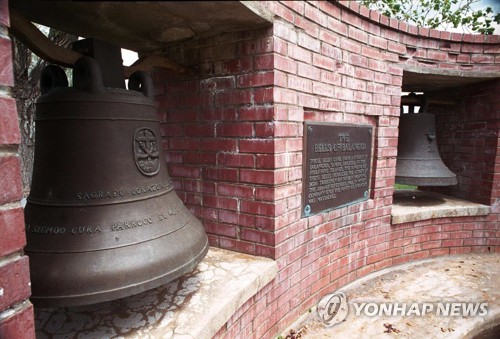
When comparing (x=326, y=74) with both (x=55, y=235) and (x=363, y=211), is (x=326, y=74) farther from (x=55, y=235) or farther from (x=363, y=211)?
(x=55, y=235)

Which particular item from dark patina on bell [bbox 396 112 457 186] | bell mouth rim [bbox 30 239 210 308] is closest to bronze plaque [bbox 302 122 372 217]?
dark patina on bell [bbox 396 112 457 186]

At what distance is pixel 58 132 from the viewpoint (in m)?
1.17

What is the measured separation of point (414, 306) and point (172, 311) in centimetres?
201

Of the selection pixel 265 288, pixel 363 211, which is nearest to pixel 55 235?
pixel 265 288

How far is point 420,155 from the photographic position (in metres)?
3.32

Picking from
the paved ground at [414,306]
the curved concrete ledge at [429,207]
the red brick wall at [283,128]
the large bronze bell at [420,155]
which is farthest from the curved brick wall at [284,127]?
the large bronze bell at [420,155]

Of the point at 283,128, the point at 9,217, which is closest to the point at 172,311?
the point at 9,217

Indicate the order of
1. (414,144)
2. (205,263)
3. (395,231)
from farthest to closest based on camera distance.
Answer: (414,144), (395,231), (205,263)

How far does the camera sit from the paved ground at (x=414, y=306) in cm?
214

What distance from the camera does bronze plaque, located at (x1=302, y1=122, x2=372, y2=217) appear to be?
2051 millimetres

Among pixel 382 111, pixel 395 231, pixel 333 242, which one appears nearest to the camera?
pixel 333 242

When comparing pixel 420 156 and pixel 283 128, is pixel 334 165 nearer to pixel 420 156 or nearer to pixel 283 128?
pixel 283 128

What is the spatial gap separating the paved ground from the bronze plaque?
810 millimetres

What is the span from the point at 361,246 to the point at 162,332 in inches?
76.9
